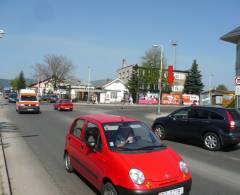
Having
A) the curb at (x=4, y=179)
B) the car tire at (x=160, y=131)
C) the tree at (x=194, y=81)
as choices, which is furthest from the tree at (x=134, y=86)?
the curb at (x=4, y=179)

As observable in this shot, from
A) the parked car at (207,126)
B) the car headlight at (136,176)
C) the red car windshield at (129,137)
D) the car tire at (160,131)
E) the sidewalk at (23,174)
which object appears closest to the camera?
the car headlight at (136,176)

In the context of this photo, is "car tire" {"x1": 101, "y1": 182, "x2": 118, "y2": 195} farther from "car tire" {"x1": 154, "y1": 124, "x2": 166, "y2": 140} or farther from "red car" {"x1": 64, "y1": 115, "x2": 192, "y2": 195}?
"car tire" {"x1": 154, "y1": 124, "x2": 166, "y2": 140}

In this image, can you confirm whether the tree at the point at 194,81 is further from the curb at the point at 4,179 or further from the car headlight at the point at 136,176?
the car headlight at the point at 136,176

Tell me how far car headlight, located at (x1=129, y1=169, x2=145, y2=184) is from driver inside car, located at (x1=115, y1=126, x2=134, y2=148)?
891 millimetres

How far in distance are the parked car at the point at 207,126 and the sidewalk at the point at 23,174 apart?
6.04 m

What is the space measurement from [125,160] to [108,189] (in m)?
0.58

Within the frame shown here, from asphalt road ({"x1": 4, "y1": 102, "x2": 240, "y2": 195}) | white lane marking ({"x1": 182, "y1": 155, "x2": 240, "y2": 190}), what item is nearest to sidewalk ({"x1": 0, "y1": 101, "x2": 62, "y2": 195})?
asphalt road ({"x1": 4, "y1": 102, "x2": 240, "y2": 195})

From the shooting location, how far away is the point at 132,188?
488 centimetres

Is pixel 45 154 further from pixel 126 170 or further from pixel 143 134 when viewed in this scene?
pixel 126 170

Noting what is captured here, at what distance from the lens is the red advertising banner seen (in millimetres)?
71062

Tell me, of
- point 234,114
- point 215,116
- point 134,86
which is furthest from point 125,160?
point 134,86

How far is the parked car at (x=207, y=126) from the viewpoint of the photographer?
11.6 meters

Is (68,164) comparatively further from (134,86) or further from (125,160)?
(134,86)

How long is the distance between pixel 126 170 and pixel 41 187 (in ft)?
7.85
